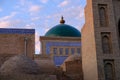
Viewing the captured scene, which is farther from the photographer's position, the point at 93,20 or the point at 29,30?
the point at 29,30

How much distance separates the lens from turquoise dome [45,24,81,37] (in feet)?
82.7

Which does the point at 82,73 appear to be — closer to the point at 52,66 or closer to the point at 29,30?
the point at 52,66

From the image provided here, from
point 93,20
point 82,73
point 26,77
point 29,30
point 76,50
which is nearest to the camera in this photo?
point 26,77

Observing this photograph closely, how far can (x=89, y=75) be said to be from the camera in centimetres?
1452

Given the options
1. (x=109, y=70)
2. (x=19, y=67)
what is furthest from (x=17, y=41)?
(x=109, y=70)

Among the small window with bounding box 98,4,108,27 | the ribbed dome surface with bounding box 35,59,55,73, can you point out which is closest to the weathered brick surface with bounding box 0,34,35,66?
the ribbed dome surface with bounding box 35,59,55,73

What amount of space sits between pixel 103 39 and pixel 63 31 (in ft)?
39.5

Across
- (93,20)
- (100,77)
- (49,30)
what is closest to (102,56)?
(100,77)

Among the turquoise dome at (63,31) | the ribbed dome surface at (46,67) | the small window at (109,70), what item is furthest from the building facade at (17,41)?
the small window at (109,70)

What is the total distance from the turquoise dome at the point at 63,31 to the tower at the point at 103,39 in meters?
10.5

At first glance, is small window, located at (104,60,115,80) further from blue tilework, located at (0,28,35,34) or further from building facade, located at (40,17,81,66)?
building facade, located at (40,17,81,66)

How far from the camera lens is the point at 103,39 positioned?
1356cm

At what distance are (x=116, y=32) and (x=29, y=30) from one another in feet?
30.6

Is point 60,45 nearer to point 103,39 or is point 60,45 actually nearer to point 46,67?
point 46,67
